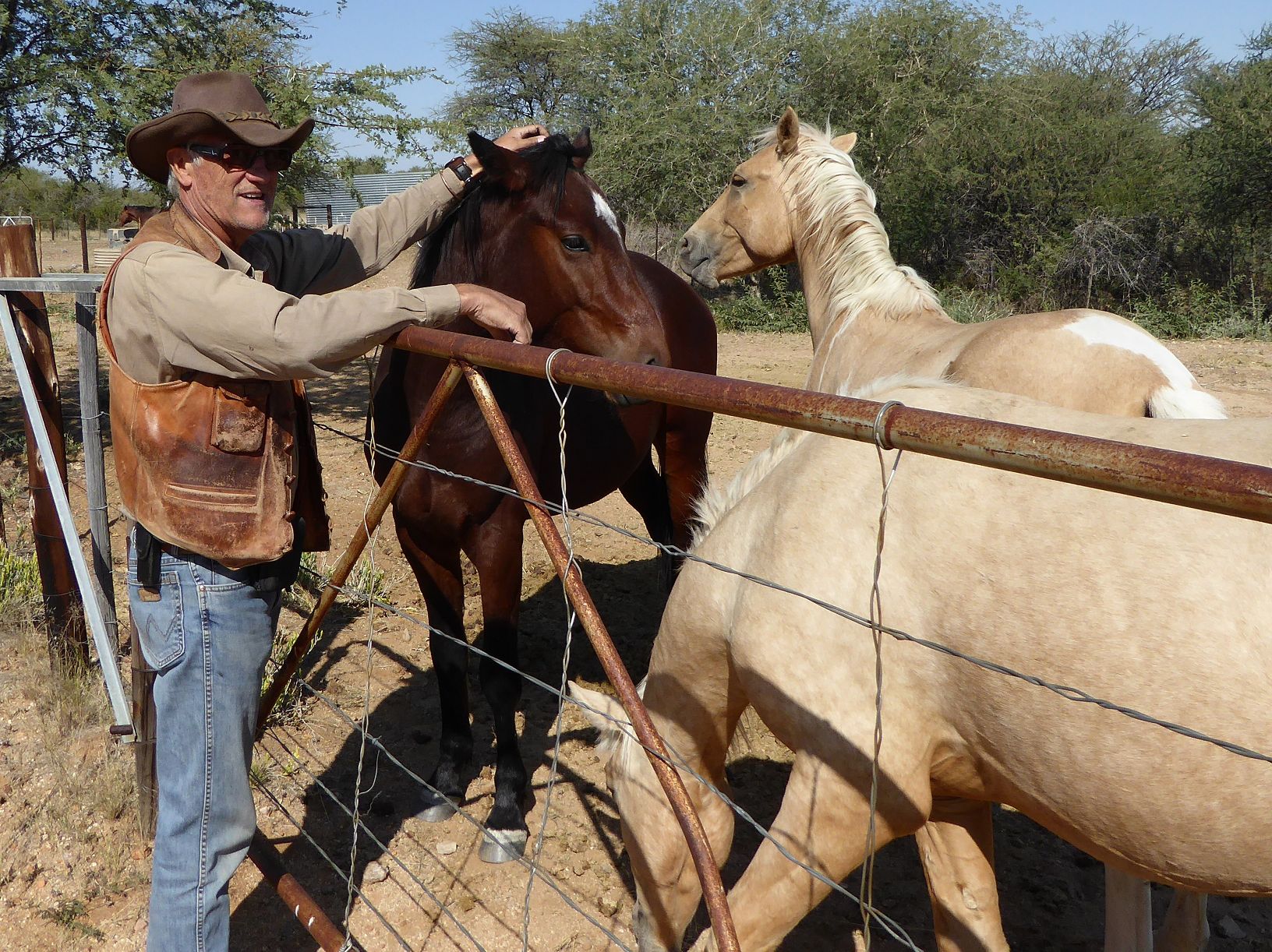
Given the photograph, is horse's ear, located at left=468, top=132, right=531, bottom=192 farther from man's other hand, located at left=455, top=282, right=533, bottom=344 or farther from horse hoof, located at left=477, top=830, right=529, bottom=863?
horse hoof, located at left=477, top=830, right=529, bottom=863

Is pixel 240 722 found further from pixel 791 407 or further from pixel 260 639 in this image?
pixel 791 407

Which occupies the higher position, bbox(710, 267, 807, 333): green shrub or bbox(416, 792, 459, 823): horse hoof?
bbox(710, 267, 807, 333): green shrub

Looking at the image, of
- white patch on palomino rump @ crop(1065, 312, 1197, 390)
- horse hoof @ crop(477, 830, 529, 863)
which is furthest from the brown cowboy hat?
white patch on palomino rump @ crop(1065, 312, 1197, 390)

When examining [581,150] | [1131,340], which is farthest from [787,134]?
[1131,340]

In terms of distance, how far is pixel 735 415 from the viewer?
50.4 inches

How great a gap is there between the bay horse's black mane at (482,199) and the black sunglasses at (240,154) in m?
1.12

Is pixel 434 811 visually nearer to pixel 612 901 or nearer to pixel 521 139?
pixel 612 901

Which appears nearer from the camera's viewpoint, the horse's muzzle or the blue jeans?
the blue jeans

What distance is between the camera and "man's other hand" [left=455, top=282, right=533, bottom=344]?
6.43 ft

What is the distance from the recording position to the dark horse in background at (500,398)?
302 cm

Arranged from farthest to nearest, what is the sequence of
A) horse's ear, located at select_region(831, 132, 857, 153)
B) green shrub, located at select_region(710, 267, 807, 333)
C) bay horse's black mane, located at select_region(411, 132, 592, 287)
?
1. green shrub, located at select_region(710, 267, 807, 333)
2. horse's ear, located at select_region(831, 132, 857, 153)
3. bay horse's black mane, located at select_region(411, 132, 592, 287)

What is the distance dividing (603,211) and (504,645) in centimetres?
153

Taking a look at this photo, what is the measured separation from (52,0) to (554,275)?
616 centimetres

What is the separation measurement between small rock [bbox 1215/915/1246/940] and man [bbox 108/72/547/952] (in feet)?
9.11
